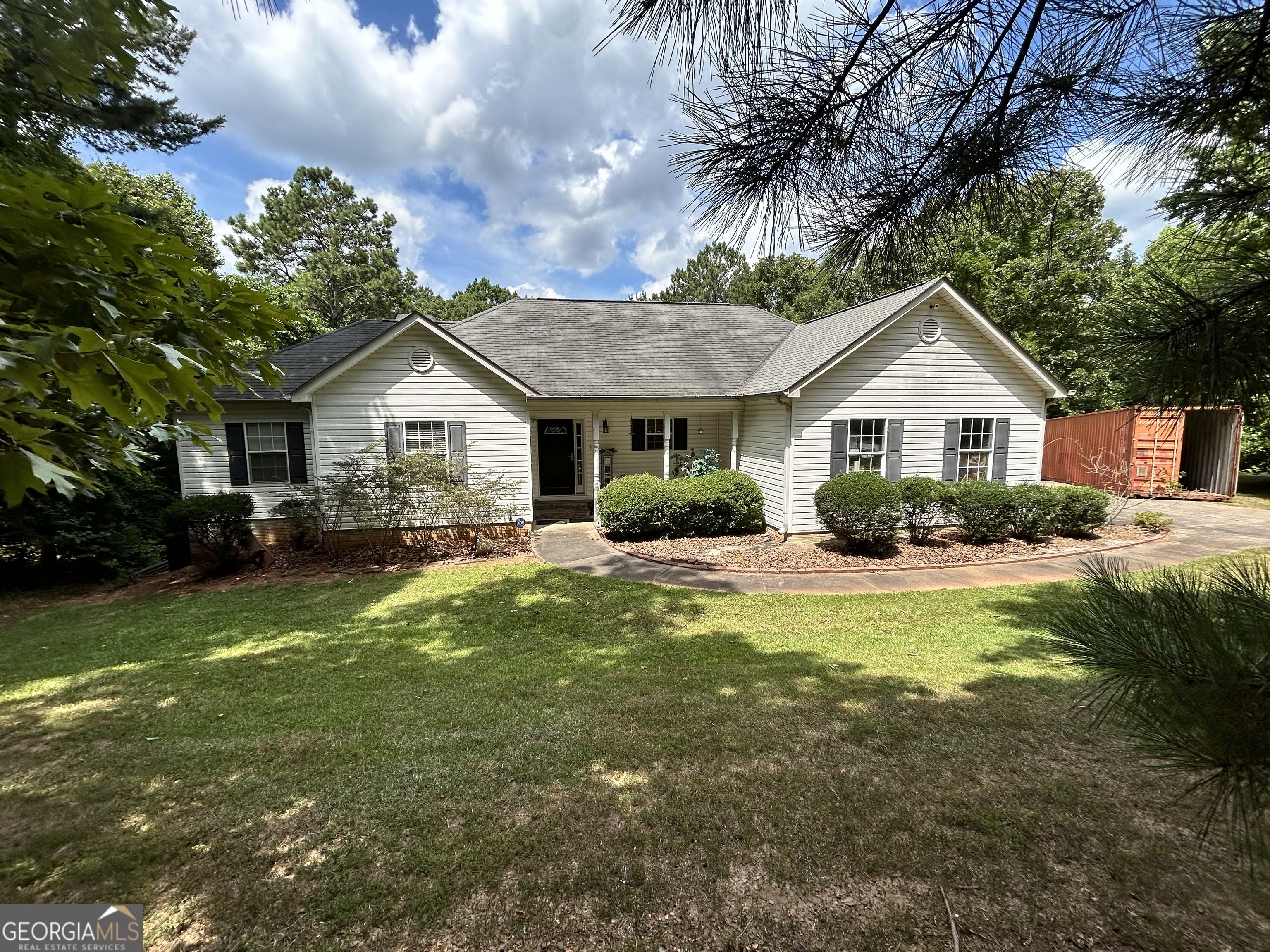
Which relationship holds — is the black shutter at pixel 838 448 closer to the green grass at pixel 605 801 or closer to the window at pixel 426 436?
the green grass at pixel 605 801

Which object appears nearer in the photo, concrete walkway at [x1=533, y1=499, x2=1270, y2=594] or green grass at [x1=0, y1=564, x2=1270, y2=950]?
green grass at [x1=0, y1=564, x2=1270, y2=950]

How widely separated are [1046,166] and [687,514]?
9.19 m

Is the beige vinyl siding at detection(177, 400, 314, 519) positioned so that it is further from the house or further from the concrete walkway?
the concrete walkway

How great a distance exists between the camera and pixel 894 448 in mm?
11898

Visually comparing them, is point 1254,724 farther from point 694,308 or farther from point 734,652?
point 694,308

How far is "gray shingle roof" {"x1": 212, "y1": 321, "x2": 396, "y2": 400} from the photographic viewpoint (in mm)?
11484

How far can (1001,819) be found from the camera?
9.80ft

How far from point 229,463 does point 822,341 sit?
14505 millimetres

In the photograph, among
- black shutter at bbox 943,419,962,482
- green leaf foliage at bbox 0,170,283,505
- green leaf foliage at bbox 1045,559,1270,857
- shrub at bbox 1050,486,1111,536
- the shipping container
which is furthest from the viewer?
the shipping container

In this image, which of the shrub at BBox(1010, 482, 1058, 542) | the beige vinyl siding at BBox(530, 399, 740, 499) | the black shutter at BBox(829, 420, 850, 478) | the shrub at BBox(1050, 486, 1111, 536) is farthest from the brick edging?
the beige vinyl siding at BBox(530, 399, 740, 499)

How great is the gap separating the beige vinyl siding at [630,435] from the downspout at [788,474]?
251cm

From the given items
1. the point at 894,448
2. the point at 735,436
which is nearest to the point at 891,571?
the point at 894,448

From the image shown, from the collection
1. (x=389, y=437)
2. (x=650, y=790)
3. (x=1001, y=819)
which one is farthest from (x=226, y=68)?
(x=389, y=437)

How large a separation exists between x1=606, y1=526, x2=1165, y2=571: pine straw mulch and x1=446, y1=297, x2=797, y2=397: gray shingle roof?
13.5 feet
